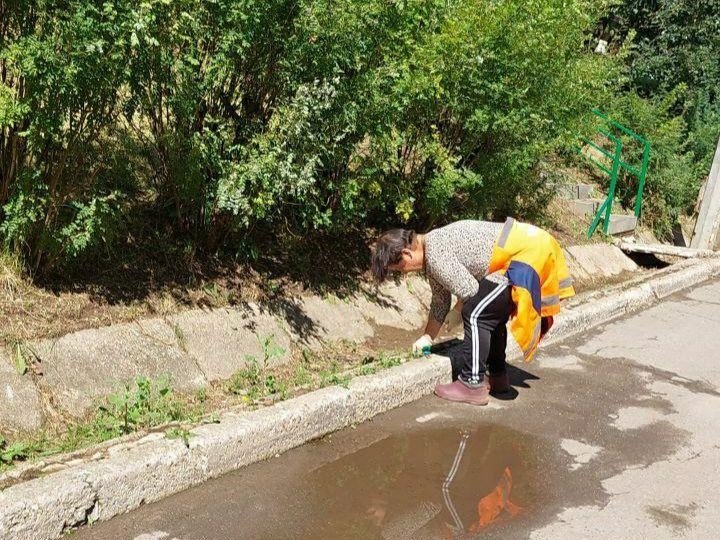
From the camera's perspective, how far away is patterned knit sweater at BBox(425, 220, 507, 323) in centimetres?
482

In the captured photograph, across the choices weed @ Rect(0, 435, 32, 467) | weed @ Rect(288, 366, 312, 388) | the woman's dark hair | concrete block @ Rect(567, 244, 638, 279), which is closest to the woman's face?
the woman's dark hair

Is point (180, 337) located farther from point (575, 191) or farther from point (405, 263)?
point (575, 191)

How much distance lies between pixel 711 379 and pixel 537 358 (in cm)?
133

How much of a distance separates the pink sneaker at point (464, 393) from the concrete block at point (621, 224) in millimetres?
6617

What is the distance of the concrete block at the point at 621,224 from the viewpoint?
1124 cm

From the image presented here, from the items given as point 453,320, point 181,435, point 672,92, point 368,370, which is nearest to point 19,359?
point 181,435

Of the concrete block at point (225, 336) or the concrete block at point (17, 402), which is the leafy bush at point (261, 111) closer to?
the concrete block at point (225, 336)

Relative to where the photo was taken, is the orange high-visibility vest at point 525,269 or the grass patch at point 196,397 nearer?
the grass patch at point 196,397

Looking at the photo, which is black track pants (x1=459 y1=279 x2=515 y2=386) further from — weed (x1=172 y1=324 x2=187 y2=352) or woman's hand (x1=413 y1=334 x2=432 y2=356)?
weed (x1=172 y1=324 x2=187 y2=352)

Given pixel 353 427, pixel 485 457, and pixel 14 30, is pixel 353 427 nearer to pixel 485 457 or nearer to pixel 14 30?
pixel 485 457

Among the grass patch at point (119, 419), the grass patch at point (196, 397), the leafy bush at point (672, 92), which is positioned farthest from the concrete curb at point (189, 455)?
the leafy bush at point (672, 92)

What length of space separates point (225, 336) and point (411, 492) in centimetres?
181

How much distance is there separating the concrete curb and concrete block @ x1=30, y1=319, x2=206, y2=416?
2.12 ft

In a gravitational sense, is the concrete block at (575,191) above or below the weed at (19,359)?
above
